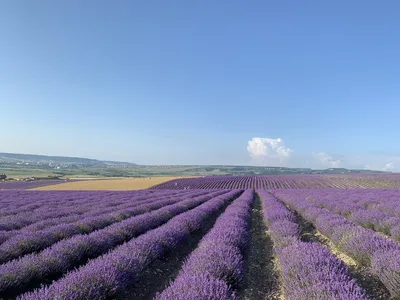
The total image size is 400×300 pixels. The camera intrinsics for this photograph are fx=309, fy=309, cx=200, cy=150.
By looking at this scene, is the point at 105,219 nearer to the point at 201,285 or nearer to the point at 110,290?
the point at 110,290

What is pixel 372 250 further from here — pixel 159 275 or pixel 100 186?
pixel 100 186

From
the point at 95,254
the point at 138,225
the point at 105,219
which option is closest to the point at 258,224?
the point at 138,225

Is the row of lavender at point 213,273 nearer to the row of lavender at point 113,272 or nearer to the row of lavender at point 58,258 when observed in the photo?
the row of lavender at point 113,272

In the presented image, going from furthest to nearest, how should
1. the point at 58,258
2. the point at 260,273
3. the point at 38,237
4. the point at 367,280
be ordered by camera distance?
the point at 38,237, the point at 260,273, the point at 58,258, the point at 367,280

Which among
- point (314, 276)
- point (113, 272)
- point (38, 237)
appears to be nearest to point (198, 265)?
point (113, 272)

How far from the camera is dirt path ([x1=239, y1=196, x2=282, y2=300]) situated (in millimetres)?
3996

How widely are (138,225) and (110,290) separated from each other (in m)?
4.20

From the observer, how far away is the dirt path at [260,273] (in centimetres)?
400

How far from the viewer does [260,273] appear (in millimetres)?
4879

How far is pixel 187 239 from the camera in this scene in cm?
722

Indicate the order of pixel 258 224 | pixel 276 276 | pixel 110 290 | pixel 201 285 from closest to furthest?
pixel 201 285 < pixel 110 290 < pixel 276 276 < pixel 258 224

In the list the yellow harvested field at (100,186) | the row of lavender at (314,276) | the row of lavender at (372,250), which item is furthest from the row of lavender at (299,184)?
the row of lavender at (314,276)

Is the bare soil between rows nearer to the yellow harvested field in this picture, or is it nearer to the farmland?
the farmland

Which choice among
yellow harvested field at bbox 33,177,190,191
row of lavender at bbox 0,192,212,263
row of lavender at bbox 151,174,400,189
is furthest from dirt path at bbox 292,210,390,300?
yellow harvested field at bbox 33,177,190,191
